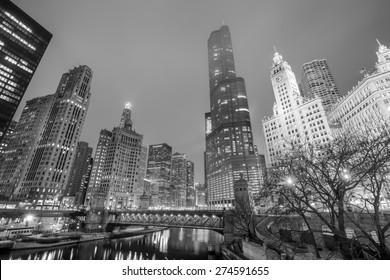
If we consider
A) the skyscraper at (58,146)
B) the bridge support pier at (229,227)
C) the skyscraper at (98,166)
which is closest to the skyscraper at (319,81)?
the bridge support pier at (229,227)

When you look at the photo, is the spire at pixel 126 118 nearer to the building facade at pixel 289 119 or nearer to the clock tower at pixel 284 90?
the building facade at pixel 289 119

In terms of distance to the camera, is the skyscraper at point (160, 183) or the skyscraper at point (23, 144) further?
the skyscraper at point (160, 183)

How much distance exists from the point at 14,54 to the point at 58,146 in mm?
38179

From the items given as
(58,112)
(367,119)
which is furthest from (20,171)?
(367,119)

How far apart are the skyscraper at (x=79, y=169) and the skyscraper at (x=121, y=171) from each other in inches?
2389

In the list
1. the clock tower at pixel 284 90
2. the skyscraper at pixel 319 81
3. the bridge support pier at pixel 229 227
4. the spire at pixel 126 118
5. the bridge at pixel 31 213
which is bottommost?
the bridge support pier at pixel 229 227

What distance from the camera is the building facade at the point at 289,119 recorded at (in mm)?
61000

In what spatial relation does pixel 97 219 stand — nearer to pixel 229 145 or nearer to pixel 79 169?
pixel 229 145

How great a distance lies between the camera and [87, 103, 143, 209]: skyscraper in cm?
9994

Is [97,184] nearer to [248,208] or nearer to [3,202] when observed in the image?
[3,202]

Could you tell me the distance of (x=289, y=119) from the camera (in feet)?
231

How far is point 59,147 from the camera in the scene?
80.7 metres

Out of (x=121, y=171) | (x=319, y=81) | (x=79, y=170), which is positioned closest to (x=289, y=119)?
(x=121, y=171)

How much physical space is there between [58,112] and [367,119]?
123317 millimetres
